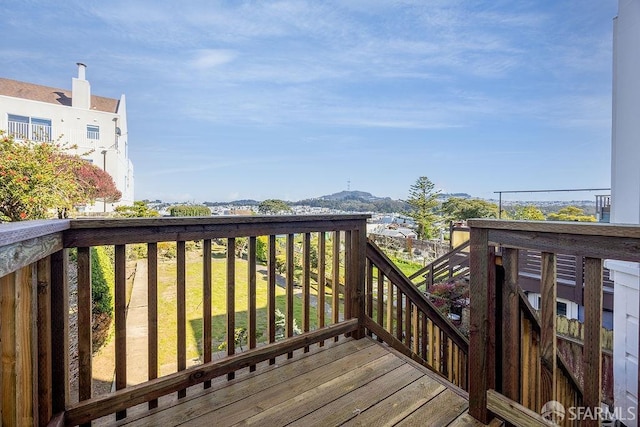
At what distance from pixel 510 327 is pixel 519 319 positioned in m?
0.06

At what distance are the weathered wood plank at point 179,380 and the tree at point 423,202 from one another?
1443cm

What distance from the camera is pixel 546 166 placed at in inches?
647

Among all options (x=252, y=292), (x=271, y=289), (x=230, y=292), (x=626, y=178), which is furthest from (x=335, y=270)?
(x=626, y=178)

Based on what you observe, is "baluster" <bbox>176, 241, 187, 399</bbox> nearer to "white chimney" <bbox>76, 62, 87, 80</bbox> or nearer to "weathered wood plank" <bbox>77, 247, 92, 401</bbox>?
"weathered wood plank" <bbox>77, 247, 92, 401</bbox>

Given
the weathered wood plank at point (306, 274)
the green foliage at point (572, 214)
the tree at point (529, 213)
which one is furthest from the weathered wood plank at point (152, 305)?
the tree at point (529, 213)

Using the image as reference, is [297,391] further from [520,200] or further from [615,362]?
[520,200]

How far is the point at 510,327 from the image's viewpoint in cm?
138

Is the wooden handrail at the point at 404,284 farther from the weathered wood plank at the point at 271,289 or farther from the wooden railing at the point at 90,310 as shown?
the weathered wood plank at the point at 271,289

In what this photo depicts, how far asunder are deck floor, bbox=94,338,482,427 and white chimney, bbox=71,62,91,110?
→ 19.8 metres

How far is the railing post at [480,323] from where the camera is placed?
1.41 meters

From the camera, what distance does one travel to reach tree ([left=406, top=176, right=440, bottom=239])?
624 inches

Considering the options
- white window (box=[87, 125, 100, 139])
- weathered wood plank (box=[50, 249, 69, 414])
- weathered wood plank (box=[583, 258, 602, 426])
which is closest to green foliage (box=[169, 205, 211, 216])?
weathered wood plank (box=[50, 249, 69, 414])

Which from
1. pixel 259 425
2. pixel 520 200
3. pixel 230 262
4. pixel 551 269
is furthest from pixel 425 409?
pixel 520 200

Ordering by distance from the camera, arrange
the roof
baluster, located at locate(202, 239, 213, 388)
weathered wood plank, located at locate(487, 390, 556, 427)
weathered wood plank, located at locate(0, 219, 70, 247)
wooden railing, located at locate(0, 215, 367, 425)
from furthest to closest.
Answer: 1. the roof
2. baluster, located at locate(202, 239, 213, 388)
3. weathered wood plank, located at locate(487, 390, 556, 427)
4. wooden railing, located at locate(0, 215, 367, 425)
5. weathered wood plank, located at locate(0, 219, 70, 247)
